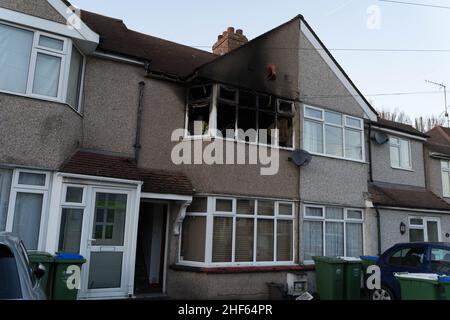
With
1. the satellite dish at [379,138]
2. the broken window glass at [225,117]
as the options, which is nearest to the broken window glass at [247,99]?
the broken window glass at [225,117]

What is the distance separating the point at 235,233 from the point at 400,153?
8.84 meters

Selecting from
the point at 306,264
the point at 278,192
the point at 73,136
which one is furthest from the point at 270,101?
the point at 73,136

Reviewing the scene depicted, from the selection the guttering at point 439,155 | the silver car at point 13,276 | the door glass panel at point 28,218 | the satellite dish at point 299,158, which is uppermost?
the guttering at point 439,155

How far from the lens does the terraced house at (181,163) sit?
7391mm

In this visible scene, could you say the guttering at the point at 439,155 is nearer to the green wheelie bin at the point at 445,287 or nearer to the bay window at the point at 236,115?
the bay window at the point at 236,115

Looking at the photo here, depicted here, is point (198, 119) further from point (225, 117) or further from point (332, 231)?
point (332, 231)

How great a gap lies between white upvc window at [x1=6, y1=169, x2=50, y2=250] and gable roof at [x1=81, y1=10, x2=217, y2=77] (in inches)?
137

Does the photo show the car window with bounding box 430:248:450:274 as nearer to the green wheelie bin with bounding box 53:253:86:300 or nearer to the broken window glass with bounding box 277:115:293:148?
the broken window glass with bounding box 277:115:293:148

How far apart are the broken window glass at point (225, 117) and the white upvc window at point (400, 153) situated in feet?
24.6

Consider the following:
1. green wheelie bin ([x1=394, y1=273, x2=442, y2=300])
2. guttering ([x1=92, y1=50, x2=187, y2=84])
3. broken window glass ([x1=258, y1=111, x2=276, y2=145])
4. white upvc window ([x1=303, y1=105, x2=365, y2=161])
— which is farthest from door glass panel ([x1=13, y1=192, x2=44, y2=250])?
white upvc window ([x1=303, y1=105, x2=365, y2=161])

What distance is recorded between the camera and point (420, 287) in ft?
21.3

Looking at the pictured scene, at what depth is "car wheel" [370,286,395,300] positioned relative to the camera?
849cm

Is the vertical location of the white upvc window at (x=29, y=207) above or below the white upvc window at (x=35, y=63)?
below
